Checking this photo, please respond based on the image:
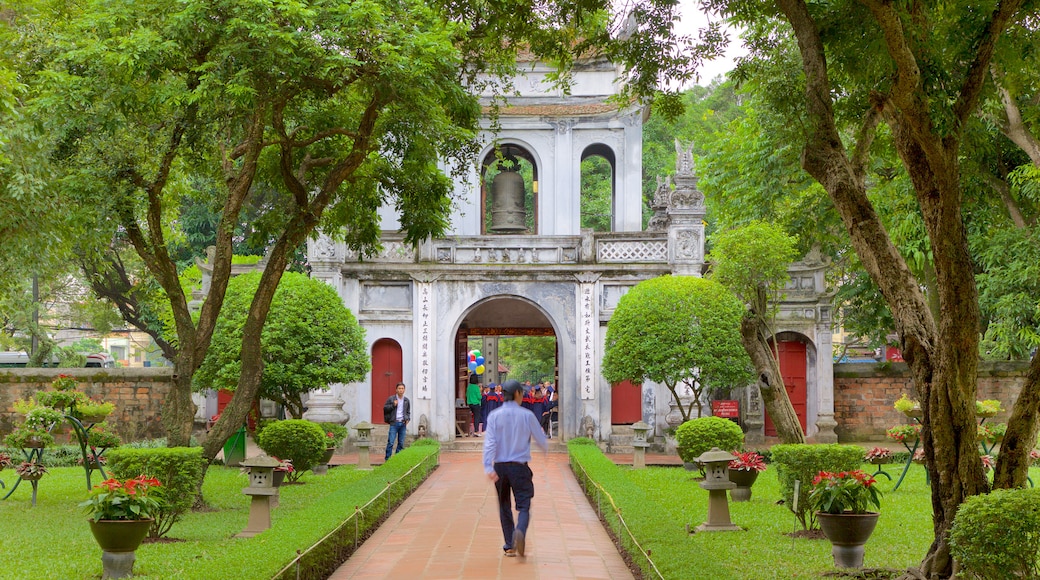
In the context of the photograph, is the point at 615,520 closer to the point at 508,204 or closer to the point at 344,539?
the point at 344,539

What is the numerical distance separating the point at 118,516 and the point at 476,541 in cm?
384

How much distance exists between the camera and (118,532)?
8844 millimetres

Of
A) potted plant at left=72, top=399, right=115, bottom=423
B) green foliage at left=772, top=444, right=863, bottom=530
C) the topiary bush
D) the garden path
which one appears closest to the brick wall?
the garden path

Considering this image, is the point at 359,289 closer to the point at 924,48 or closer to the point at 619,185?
the point at 619,185

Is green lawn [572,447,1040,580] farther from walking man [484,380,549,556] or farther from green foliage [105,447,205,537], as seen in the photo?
green foliage [105,447,205,537]

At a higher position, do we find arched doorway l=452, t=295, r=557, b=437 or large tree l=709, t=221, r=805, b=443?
large tree l=709, t=221, r=805, b=443

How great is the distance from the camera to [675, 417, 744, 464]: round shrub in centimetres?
1766

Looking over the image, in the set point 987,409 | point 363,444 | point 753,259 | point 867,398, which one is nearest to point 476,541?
point 363,444

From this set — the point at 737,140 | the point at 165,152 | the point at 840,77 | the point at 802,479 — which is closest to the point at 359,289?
the point at 737,140

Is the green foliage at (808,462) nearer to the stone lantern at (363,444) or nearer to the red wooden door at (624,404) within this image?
the stone lantern at (363,444)

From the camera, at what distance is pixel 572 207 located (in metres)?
25.8

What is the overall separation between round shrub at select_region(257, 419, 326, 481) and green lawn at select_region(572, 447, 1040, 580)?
4.61 meters

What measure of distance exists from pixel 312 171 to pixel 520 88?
12116mm

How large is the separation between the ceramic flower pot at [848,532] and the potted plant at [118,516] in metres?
5.98
